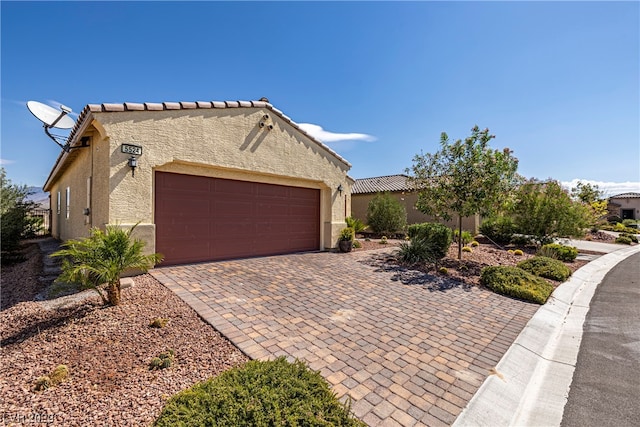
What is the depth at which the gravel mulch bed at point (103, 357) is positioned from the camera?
2.55 m

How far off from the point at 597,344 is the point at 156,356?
7007 mm

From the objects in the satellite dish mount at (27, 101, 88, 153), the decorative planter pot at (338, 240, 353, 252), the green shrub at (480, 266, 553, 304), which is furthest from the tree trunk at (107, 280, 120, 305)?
the green shrub at (480, 266, 553, 304)

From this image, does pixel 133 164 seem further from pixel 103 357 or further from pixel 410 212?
pixel 410 212

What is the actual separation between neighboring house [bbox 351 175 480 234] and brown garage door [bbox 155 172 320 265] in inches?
406

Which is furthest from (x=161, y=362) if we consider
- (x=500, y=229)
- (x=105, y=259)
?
(x=500, y=229)

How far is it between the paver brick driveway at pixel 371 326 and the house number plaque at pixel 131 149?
302cm

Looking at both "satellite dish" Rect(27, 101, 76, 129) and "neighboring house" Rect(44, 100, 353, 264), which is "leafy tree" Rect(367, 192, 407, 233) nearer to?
"neighboring house" Rect(44, 100, 353, 264)

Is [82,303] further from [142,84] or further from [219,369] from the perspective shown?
[142,84]

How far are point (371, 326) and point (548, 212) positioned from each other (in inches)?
544

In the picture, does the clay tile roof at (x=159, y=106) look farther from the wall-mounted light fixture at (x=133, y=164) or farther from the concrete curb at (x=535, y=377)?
the concrete curb at (x=535, y=377)

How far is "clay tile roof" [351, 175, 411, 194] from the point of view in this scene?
72.7ft

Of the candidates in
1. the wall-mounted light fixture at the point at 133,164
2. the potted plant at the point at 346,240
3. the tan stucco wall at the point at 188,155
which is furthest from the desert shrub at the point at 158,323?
the potted plant at the point at 346,240

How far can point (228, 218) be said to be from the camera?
8.95 metres

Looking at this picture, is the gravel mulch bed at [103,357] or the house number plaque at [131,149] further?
the house number plaque at [131,149]
